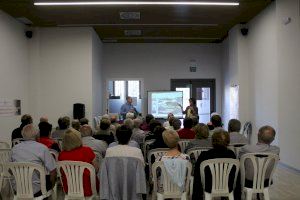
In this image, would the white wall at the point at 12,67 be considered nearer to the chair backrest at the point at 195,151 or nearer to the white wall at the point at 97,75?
the white wall at the point at 97,75

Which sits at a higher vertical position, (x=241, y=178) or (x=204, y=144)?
(x=204, y=144)

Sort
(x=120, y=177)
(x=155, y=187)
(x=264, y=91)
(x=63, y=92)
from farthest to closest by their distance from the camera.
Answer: (x=63, y=92) → (x=264, y=91) → (x=155, y=187) → (x=120, y=177)

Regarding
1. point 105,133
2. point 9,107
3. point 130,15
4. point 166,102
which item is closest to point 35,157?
point 105,133

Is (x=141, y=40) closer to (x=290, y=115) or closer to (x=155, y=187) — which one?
(x=290, y=115)

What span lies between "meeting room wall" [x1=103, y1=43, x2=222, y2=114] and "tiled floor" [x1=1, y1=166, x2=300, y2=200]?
652 cm

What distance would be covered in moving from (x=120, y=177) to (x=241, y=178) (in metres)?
1.40

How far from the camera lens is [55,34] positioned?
406 inches

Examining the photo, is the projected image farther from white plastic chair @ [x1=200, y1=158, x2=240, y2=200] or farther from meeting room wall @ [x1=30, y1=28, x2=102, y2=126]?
white plastic chair @ [x1=200, y1=158, x2=240, y2=200]

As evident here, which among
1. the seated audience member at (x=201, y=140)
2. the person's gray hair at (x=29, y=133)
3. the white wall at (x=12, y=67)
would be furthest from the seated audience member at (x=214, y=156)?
the white wall at (x=12, y=67)

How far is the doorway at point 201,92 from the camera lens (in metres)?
13.2

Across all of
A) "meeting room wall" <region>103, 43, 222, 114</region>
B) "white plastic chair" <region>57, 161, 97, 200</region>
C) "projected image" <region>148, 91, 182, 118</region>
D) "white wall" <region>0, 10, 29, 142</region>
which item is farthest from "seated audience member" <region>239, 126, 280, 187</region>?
"meeting room wall" <region>103, 43, 222, 114</region>

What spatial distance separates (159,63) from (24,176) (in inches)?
380

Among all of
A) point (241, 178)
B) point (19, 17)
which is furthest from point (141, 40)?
point (241, 178)

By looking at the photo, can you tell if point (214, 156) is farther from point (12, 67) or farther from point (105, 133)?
point (12, 67)
